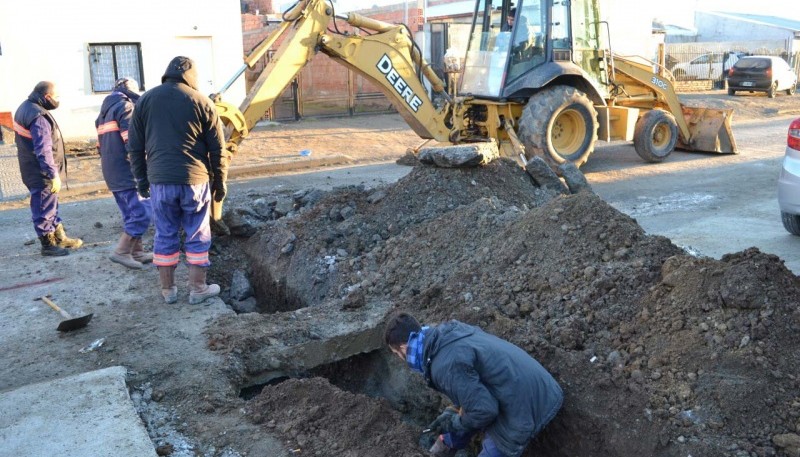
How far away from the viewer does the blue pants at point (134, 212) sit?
6965 millimetres

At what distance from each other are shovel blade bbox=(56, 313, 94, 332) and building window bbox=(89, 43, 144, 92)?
11898mm

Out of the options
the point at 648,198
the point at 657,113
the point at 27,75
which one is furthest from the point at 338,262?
the point at 27,75

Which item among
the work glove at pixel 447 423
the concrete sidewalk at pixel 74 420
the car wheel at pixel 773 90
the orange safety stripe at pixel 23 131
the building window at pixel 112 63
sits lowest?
the work glove at pixel 447 423

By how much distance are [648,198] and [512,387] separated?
23.9ft

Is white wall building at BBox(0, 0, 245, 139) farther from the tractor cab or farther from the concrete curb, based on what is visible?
the tractor cab

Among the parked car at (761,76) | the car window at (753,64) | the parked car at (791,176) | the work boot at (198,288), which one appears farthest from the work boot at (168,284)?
the car window at (753,64)

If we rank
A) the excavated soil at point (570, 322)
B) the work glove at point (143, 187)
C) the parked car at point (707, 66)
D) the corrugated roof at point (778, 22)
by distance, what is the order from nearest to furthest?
the excavated soil at point (570, 322) → the work glove at point (143, 187) → the parked car at point (707, 66) → the corrugated roof at point (778, 22)

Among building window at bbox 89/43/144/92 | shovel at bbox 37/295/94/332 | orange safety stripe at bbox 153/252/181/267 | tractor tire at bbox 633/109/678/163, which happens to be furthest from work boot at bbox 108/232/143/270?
building window at bbox 89/43/144/92

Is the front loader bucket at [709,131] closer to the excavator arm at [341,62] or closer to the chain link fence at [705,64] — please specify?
the excavator arm at [341,62]

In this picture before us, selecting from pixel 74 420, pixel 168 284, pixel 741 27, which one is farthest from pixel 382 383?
pixel 741 27

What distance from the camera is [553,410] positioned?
12.9ft

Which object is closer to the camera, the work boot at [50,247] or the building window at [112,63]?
the work boot at [50,247]

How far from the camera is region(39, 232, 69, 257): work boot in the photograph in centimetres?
749

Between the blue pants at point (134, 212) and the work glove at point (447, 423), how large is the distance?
3.90 meters
